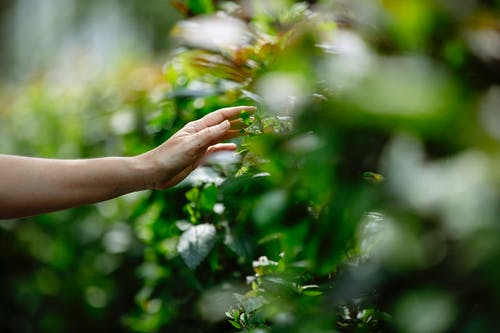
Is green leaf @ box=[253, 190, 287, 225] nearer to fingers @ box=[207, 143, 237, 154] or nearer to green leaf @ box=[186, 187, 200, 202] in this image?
fingers @ box=[207, 143, 237, 154]

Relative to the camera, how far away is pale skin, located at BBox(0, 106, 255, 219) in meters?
1.71

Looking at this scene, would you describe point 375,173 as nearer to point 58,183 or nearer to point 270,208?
point 270,208

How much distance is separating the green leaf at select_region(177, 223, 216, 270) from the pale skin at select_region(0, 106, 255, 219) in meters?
0.14

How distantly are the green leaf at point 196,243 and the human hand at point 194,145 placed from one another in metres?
0.16

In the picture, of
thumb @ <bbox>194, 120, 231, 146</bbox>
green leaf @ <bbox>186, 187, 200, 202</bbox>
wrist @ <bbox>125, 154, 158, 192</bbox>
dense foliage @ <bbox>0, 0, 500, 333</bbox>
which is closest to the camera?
dense foliage @ <bbox>0, 0, 500, 333</bbox>

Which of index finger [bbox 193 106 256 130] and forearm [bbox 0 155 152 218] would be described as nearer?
index finger [bbox 193 106 256 130]

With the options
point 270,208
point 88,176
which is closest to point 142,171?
point 88,176

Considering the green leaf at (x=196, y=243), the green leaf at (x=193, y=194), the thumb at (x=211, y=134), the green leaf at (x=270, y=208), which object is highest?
the green leaf at (x=270, y=208)

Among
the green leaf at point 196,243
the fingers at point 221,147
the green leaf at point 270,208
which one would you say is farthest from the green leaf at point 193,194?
the green leaf at point 270,208

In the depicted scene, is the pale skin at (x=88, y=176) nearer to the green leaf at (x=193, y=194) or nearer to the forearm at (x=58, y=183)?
the forearm at (x=58, y=183)

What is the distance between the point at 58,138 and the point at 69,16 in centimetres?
703

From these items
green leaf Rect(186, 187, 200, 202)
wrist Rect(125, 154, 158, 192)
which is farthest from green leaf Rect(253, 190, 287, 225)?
green leaf Rect(186, 187, 200, 202)

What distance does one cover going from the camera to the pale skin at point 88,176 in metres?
1.71

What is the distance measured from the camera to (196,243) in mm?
1781
